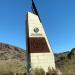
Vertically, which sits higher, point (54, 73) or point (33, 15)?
point (33, 15)

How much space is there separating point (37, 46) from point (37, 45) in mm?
116

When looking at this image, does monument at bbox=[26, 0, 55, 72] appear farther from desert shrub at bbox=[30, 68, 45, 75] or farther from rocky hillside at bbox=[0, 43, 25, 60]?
rocky hillside at bbox=[0, 43, 25, 60]

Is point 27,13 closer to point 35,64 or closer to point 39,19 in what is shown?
point 39,19

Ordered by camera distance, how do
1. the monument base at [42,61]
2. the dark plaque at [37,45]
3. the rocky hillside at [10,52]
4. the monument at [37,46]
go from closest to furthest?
1. the monument base at [42,61]
2. the monument at [37,46]
3. the dark plaque at [37,45]
4. the rocky hillside at [10,52]

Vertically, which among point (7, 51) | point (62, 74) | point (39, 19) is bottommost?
point (62, 74)

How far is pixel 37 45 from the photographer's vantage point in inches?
1196

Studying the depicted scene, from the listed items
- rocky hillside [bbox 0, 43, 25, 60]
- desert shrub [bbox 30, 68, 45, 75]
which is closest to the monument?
desert shrub [bbox 30, 68, 45, 75]

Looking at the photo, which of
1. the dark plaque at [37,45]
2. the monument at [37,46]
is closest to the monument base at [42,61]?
the monument at [37,46]

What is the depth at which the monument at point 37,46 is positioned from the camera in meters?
29.7

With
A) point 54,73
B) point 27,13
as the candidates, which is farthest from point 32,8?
point 54,73

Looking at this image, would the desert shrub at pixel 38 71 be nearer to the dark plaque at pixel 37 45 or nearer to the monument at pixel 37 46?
the monument at pixel 37 46

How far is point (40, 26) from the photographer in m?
31.0

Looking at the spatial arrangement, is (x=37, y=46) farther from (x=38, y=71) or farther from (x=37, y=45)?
(x=38, y=71)

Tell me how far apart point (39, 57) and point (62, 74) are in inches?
123
